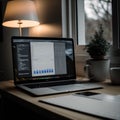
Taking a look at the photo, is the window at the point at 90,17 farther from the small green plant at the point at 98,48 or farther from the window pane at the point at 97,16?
the small green plant at the point at 98,48

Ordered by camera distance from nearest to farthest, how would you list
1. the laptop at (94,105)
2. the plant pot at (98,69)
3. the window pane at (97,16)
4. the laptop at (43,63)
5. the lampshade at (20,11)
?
the laptop at (94,105)
the laptop at (43,63)
the plant pot at (98,69)
the window pane at (97,16)
the lampshade at (20,11)

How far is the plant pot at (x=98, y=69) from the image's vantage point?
1.46 m

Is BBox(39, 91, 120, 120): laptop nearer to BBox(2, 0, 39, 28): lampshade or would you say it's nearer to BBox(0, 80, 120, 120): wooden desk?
BBox(0, 80, 120, 120): wooden desk

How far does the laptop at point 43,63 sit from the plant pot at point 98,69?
4.7 inches

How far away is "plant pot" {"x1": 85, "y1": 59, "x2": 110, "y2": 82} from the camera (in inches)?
57.5

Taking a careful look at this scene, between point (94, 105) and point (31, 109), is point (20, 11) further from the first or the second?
point (94, 105)

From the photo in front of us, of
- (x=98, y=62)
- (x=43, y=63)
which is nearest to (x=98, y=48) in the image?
(x=98, y=62)

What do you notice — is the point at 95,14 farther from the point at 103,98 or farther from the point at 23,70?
the point at 103,98

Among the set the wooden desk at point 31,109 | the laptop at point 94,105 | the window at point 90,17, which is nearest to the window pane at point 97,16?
the window at point 90,17

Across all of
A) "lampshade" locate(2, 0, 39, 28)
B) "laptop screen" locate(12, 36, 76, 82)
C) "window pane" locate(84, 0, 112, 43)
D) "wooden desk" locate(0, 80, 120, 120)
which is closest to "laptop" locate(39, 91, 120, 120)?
"wooden desk" locate(0, 80, 120, 120)

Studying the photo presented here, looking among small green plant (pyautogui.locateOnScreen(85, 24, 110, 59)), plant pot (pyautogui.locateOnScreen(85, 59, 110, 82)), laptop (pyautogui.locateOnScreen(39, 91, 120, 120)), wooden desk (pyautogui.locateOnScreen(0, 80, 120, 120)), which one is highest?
small green plant (pyautogui.locateOnScreen(85, 24, 110, 59))

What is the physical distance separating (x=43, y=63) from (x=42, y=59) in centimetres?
2

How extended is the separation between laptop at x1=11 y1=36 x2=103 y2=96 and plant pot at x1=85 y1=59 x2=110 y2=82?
119 millimetres

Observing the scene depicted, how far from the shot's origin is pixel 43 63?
1.42 meters
